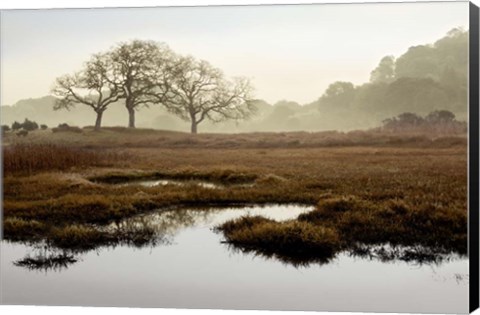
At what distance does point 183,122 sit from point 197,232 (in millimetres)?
901

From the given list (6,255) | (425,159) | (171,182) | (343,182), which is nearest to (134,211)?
(171,182)

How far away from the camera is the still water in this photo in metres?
7.93

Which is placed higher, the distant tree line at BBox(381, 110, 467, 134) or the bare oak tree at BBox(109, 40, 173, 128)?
the bare oak tree at BBox(109, 40, 173, 128)

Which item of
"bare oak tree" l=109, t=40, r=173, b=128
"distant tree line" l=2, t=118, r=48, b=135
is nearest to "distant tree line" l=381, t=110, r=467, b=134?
"bare oak tree" l=109, t=40, r=173, b=128

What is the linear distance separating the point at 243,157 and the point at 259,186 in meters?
0.27

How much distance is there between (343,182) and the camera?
8172 mm

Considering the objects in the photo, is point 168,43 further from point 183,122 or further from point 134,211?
point 134,211

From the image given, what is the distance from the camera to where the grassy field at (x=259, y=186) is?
313 inches

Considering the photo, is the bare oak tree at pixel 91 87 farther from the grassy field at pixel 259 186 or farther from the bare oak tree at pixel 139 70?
the grassy field at pixel 259 186

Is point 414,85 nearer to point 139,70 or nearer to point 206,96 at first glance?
point 206,96

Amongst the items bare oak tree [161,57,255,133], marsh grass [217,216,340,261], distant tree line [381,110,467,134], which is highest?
bare oak tree [161,57,255,133]

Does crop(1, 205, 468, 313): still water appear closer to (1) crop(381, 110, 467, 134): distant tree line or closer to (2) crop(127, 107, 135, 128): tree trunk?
(2) crop(127, 107, 135, 128): tree trunk

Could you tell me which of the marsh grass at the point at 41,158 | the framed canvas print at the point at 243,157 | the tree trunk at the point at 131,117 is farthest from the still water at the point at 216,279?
the tree trunk at the point at 131,117

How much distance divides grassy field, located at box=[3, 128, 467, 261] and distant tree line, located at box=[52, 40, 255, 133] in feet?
0.71
